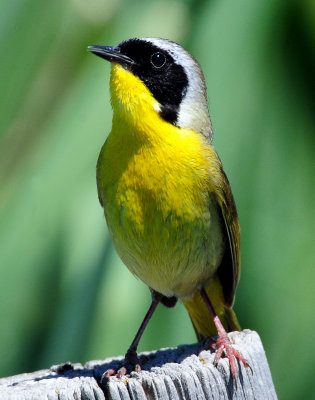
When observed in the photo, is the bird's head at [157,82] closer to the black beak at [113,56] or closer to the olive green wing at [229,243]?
the black beak at [113,56]

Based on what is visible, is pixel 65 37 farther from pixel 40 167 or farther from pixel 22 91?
pixel 40 167

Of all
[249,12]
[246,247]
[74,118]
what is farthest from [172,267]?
[249,12]

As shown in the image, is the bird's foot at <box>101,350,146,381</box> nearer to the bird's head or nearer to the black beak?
the bird's head

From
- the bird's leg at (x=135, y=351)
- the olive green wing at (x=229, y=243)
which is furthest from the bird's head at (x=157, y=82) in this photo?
the bird's leg at (x=135, y=351)

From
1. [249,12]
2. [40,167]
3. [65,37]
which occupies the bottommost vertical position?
[40,167]

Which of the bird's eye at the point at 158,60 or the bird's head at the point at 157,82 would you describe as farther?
the bird's eye at the point at 158,60

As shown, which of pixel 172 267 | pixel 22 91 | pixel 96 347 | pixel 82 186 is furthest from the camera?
pixel 22 91

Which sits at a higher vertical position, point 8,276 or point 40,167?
point 40,167
